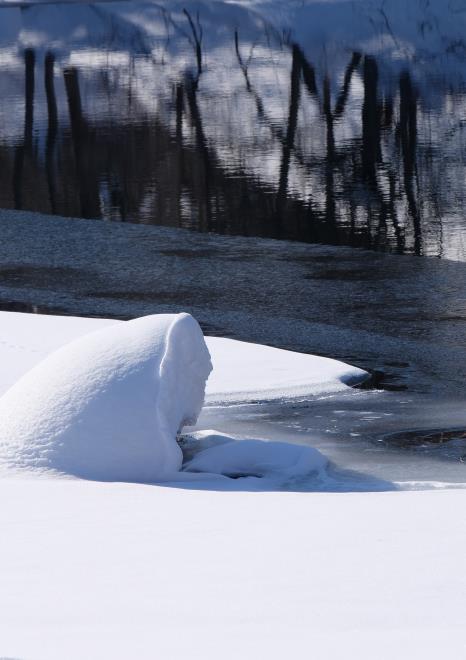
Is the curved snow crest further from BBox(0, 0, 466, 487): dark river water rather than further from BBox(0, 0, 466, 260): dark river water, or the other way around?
BBox(0, 0, 466, 260): dark river water

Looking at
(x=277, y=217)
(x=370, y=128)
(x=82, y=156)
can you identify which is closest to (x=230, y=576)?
(x=277, y=217)

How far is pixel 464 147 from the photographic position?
60.4 ft

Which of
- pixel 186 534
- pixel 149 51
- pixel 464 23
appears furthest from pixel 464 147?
pixel 464 23

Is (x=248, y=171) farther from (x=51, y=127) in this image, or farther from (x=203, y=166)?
(x=51, y=127)

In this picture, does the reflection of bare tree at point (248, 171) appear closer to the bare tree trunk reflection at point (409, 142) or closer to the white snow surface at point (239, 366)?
the bare tree trunk reflection at point (409, 142)

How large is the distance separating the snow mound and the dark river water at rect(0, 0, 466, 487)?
0.83 feet

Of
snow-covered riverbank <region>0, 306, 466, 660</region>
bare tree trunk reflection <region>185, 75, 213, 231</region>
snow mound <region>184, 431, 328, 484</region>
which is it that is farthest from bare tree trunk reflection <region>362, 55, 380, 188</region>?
snow-covered riverbank <region>0, 306, 466, 660</region>

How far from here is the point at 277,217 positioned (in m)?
13.7

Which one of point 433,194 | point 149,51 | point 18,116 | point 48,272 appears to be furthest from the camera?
point 149,51

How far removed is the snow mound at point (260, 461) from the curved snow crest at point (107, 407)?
0.20m

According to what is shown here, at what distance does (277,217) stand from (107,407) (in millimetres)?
8752

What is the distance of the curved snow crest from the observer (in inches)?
199

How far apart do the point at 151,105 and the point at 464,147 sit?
8087mm

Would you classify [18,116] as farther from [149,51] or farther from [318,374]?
[318,374]
